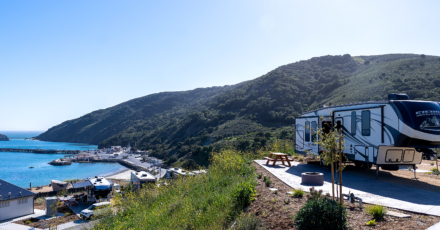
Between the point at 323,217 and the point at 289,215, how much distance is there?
1189 millimetres

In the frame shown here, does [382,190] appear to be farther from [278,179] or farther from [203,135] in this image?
[203,135]

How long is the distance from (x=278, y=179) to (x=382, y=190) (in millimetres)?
3189

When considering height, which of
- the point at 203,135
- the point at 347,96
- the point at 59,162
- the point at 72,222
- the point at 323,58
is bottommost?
the point at 59,162

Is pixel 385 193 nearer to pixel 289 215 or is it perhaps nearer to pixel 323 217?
pixel 289 215

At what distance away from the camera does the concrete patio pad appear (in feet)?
19.3

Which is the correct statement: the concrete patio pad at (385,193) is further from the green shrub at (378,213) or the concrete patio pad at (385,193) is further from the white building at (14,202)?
the white building at (14,202)

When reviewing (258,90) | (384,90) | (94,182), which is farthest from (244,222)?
(258,90)

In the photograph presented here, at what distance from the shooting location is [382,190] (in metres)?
7.66

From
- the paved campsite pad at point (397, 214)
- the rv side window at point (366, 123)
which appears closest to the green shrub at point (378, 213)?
the paved campsite pad at point (397, 214)

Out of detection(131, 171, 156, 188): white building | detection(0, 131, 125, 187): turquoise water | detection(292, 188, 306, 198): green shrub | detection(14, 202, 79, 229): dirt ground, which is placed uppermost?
detection(292, 188, 306, 198): green shrub

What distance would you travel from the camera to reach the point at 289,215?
215 inches

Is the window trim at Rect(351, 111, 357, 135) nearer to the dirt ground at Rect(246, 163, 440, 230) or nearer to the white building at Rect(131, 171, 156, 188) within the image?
the dirt ground at Rect(246, 163, 440, 230)

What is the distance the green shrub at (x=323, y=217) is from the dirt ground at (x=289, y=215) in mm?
474

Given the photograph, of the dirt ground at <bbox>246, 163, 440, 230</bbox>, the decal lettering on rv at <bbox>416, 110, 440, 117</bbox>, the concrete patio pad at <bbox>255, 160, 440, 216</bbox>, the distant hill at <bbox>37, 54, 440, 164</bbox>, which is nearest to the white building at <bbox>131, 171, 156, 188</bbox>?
the distant hill at <bbox>37, 54, 440, 164</bbox>
